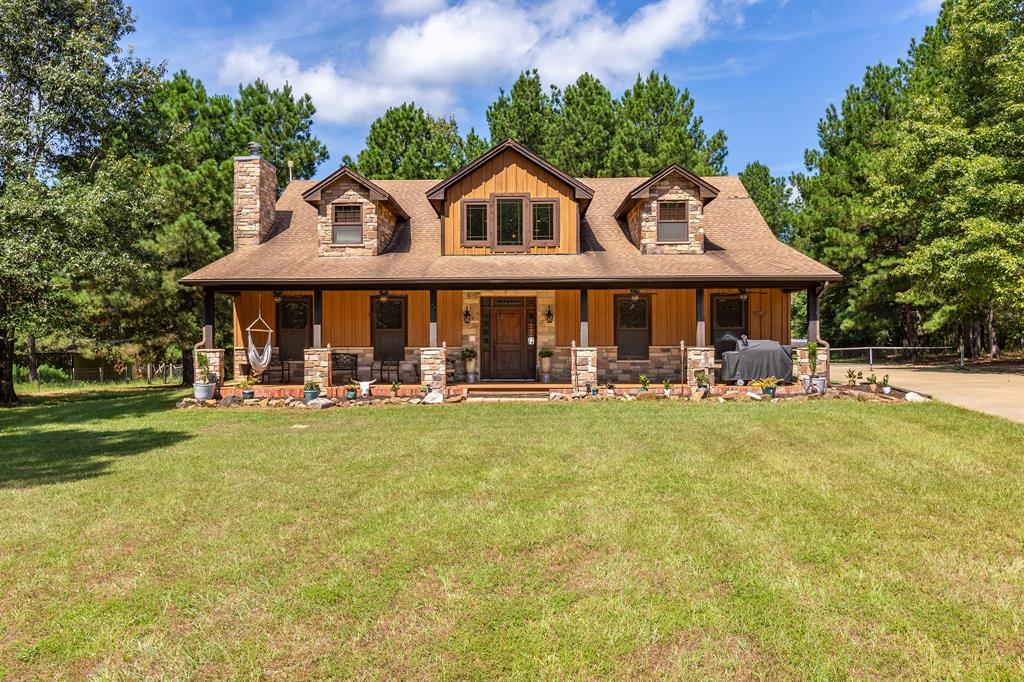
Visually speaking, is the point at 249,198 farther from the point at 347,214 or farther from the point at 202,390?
the point at 202,390

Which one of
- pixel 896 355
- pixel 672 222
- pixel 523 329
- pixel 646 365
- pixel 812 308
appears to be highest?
pixel 672 222

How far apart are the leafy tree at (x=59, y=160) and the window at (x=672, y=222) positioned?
14.6 m

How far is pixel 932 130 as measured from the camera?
805 inches

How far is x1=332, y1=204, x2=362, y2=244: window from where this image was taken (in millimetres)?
15883

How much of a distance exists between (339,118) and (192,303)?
13.1m

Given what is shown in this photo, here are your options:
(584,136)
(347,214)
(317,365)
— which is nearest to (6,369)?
(317,365)

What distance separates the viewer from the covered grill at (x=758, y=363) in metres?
14.0

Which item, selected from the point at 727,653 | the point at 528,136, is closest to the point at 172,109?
the point at 528,136

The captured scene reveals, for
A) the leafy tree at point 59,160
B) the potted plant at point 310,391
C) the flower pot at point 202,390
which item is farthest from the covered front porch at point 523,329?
the leafy tree at point 59,160

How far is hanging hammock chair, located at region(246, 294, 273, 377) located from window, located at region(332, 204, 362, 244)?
3.08 metres

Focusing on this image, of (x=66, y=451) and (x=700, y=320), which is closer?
(x=66, y=451)

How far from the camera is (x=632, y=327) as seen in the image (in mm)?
16125

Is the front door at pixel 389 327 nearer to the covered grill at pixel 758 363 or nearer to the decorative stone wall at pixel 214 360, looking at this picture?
the decorative stone wall at pixel 214 360

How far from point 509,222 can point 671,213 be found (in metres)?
4.75
